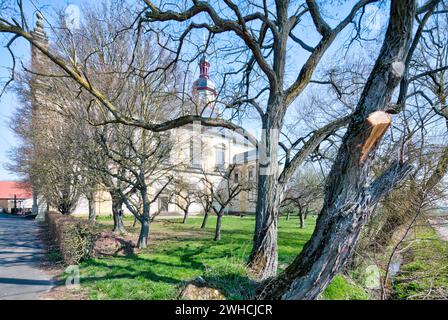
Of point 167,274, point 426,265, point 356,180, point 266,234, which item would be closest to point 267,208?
point 266,234

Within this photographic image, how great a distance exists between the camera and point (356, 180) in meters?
2.68

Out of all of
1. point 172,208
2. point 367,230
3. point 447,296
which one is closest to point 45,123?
point 367,230

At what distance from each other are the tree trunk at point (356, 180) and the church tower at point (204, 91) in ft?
17.0

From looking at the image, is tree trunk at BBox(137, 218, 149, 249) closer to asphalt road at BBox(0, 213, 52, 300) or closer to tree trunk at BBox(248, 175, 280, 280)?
asphalt road at BBox(0, 213, 52, 300)

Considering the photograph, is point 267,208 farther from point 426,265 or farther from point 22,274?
point 22,274

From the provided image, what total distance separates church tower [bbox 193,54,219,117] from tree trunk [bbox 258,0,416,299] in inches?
204

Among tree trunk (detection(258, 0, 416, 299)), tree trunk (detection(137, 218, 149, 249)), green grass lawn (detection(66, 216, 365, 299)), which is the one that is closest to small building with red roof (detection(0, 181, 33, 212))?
tree trunk (detection(137, 218, 149, 249))

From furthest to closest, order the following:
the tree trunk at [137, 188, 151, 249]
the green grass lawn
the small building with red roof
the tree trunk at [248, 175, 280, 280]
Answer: the small building with red roof
the tree trunk at [137, 188, 151, 249]
the tree trunk at [248, 175, 280, 280]
the green grass lawn

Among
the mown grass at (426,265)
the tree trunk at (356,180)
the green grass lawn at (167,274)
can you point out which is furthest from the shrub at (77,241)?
the mown grass at (426,265)

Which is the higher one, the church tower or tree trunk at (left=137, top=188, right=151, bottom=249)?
the church tower

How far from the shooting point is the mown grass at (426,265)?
425cm

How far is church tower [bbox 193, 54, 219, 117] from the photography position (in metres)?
7.70
